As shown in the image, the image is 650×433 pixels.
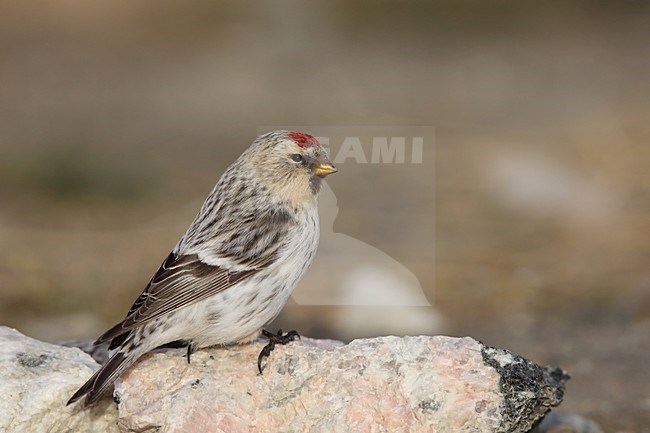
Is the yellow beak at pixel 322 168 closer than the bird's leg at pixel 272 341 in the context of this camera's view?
No

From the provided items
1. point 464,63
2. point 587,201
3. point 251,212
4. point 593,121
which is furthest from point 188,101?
point 251,212

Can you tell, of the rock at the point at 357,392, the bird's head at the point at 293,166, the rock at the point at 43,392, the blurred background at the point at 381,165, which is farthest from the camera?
the blurred background at the point at 381,165

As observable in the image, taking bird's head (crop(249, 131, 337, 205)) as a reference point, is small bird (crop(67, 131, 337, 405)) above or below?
below

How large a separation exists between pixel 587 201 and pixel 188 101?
6.97m

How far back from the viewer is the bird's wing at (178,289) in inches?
159

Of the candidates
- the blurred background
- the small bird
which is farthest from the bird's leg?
the blurred background

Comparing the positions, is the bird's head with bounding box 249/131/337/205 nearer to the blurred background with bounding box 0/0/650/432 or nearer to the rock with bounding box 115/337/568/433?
the rock with bounding box 115/337/568/433

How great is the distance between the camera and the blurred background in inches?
294

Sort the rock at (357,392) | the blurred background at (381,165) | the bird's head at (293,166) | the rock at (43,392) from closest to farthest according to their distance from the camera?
the rock at (357,392) < the rock at (43,392) < the bird's head at (293,166) < the blurred background at (381,165)

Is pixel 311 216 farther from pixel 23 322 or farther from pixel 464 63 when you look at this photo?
pixel 464 63

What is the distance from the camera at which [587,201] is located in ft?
32.3

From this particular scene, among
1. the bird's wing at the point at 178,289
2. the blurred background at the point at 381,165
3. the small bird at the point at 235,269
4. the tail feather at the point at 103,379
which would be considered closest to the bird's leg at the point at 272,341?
the small bird at the point at 235,269

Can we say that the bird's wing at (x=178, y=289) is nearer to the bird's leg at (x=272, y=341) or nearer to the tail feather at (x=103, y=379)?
the tail feather at (x=103, y=379)

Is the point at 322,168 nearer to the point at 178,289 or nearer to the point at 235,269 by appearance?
the point at 235,269
